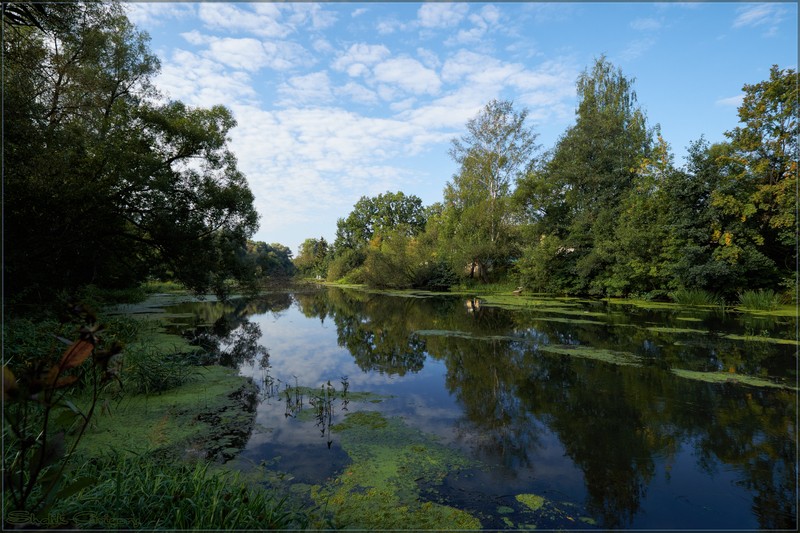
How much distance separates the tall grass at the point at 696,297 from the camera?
16.1 metres

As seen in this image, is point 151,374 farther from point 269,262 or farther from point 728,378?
point 269,262

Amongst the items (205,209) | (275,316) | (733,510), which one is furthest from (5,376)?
(275,316)

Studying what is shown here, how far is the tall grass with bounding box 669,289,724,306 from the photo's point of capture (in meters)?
16.1

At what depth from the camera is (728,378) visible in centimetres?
647

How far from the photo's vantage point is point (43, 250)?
9.09 metres

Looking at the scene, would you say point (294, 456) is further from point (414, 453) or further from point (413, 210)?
point (413, 210)

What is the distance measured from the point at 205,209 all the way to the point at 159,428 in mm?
10376

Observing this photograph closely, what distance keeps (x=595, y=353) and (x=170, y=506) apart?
8415 millimetres

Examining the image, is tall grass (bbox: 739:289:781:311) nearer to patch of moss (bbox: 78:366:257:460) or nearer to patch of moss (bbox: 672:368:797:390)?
patch of moss (bbox: 672:368:797:390)

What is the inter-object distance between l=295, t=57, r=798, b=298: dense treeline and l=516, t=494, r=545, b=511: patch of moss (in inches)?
645

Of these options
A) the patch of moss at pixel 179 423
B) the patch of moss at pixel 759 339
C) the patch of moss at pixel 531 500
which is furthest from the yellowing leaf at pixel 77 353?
the patch of moss at pixel 759 339

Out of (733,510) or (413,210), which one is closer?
(733,510)

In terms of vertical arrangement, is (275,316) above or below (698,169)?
below

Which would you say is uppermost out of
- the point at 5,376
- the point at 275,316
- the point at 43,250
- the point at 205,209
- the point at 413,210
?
the point at 413,210
